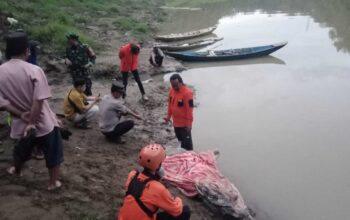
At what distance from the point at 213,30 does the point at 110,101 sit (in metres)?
17.9

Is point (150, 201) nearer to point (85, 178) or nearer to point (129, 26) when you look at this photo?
point (85, 178)

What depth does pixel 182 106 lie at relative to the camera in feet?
22.6

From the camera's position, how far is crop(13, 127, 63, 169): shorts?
412 cm

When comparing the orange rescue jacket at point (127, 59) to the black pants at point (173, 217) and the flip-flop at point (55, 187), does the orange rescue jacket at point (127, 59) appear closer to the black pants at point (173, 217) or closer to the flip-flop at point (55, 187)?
the flip-flop at point (55, 187)

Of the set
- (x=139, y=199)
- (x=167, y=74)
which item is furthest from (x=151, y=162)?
(x=167, y=74)

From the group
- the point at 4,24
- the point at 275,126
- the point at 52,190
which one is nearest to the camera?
the point at 52,190

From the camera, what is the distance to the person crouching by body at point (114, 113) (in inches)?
270

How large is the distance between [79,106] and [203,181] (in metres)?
2.85

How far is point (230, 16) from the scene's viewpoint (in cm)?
3206

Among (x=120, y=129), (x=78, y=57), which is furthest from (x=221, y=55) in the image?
(x=120, y=129)

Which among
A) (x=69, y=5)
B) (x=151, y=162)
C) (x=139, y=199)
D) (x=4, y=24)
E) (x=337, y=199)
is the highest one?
(x=69, y=5)

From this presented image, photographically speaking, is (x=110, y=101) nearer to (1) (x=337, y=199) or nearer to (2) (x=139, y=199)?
(2) (x=139, y=199)

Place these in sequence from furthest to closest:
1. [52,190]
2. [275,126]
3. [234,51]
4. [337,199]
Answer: [234,51] → [275,126] → [337,199] → [52,190]

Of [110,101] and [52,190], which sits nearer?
[52,190]
